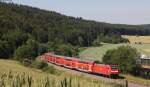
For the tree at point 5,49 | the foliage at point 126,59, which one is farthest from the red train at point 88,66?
the tree at point 5,49

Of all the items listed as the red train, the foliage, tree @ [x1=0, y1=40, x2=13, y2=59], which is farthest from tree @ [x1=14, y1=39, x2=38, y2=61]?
the foliage

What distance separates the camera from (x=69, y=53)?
13512 centimetres

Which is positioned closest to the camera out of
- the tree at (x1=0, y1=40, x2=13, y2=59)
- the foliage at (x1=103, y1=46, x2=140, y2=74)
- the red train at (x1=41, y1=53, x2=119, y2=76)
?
the red train at (x1=41, y1=53, x2=119, y2=76)

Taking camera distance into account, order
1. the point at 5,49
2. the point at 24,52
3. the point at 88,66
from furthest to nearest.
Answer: the point at 5,49, the point at 24,52, the point at 88,66

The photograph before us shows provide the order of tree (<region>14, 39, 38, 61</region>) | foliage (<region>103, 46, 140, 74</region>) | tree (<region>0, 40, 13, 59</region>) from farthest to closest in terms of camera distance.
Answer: tree (<region>0, 40, 13, 59</region>), tree (<region>14, 39, 38, 61</region>), foliage (<region>103, 46, 140, 74</region>)

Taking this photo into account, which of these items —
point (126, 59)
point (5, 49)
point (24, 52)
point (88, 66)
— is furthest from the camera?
point (5, 49)

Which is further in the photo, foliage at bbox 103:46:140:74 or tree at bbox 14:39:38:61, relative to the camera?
A: tree at bbox 14:39:38:61

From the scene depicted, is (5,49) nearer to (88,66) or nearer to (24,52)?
(24,52)

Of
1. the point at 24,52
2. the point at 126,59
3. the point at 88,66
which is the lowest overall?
the point at 88,66

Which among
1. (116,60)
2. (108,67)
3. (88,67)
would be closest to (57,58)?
(116,60)

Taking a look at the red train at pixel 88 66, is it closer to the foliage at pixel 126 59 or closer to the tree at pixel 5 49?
the foliage at pixel 126 59

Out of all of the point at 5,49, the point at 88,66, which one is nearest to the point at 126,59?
the point at 88,66

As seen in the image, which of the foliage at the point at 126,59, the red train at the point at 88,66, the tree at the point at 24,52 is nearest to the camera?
the red train at the point at 88,66

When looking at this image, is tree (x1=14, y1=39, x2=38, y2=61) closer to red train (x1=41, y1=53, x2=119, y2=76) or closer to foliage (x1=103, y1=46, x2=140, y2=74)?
red train (x1=41, y1=53, x2=119, y2=76)
